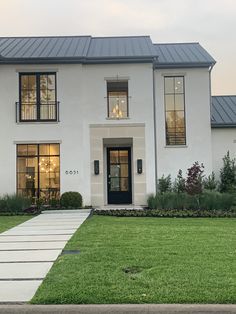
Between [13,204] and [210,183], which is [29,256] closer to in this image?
[13,204]

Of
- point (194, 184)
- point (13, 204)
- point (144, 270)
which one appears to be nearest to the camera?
point (144, 270)

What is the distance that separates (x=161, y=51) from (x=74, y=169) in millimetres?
8152

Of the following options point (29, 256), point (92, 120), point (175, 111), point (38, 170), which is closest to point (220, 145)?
point (175, 111)

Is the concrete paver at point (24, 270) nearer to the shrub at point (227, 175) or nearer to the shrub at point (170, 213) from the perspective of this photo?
the shrub at point (170, 213)

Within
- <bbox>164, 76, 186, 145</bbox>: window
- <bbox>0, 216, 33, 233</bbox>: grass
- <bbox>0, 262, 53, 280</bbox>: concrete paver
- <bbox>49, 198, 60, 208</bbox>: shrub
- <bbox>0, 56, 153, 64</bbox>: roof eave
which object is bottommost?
<bbox>0, 262, 53, 280</bbox>: concrete paver

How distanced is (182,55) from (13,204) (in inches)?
423

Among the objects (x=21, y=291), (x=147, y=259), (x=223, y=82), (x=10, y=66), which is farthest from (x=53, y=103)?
(x=223, y=82)

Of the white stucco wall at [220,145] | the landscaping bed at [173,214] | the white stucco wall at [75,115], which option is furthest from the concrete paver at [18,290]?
the white stucco wall at [220,145]

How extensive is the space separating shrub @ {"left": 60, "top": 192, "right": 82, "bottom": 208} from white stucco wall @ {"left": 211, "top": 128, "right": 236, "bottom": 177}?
6.68m

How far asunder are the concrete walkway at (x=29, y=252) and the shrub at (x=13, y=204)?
3.29 metres

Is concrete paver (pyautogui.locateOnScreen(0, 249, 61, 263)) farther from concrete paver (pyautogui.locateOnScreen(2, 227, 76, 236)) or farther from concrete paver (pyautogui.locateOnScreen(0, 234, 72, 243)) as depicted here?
concrete paver (pyautogui.locateOnScreen(2, 227, 76, 236))

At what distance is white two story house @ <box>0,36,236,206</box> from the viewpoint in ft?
65.3

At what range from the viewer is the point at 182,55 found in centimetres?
2256

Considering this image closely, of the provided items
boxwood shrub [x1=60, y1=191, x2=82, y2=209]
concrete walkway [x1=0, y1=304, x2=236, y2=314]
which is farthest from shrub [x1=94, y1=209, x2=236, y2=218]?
concrete walkway [x1=0, y1=304, x2=236, y2=314]
